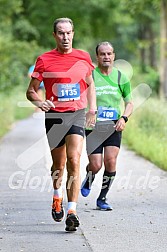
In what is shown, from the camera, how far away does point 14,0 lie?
1309 inches

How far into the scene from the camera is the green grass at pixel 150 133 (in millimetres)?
16734

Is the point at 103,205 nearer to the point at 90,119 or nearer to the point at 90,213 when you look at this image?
the point at 90,213

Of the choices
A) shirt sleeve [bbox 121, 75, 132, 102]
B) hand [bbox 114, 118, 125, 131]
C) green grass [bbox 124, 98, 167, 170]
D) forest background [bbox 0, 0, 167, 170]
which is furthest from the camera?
forest background [bbox 0, 0, 167, 170]

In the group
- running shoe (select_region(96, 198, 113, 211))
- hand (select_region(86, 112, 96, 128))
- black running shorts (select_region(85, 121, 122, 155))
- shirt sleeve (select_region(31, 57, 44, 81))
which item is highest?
shirt sleeve (select_region(31, 57, 44, 81))

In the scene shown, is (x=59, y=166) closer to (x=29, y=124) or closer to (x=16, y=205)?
(x=16, y=205)

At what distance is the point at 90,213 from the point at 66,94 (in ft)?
6.14

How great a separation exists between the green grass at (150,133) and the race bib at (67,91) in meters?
6.21

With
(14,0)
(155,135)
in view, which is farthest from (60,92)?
(14,0)

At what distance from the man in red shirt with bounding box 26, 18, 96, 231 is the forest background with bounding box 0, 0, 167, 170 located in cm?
619

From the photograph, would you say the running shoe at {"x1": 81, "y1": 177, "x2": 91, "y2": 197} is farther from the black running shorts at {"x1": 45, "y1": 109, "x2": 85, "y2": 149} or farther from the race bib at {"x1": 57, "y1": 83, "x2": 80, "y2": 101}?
the race bib at {"x1": 57, "y1": 83, "x2": 80, "y2": 101}

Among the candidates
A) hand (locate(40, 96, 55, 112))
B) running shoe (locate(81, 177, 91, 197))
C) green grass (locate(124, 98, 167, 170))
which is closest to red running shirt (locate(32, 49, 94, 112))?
hand (locate(40, 96, 55, 112))

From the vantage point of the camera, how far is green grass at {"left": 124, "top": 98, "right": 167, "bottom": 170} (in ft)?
54.9

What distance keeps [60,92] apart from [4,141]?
43.1 ft

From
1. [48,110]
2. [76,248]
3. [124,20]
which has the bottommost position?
[124,20]
